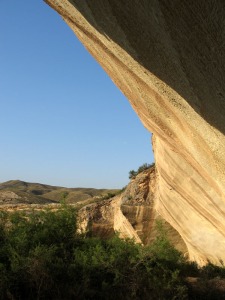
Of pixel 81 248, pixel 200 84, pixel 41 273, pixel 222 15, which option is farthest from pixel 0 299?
pixel 222 15

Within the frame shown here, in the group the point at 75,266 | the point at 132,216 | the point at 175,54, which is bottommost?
the point at 75,266

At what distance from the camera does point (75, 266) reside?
459 inches

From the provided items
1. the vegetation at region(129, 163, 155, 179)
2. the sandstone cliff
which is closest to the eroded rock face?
the sandstone cliff

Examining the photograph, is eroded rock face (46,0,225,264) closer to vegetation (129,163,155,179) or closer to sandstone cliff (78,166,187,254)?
sandstone cliff (78,166,187,254)

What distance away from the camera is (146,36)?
3.72m

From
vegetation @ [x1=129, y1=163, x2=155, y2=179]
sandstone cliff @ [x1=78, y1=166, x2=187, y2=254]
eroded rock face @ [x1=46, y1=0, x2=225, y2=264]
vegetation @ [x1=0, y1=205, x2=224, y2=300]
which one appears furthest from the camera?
vegetation @ [x1=129, y1=163, x2=155, y2=179]

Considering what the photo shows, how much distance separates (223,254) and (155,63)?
33.6 ft

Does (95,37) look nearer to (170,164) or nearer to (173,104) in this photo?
(173,104)

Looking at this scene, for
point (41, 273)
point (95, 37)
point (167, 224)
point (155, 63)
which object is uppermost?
point (95, 37)

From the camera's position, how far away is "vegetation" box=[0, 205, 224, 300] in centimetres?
1052

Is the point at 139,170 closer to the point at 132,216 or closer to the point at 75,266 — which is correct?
the point at 132,216

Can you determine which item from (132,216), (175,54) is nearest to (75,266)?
(132,216)

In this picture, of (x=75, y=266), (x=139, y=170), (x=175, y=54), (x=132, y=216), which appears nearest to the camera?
(x=175, y=54)

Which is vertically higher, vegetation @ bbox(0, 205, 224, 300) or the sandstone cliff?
the sandstone cliff
